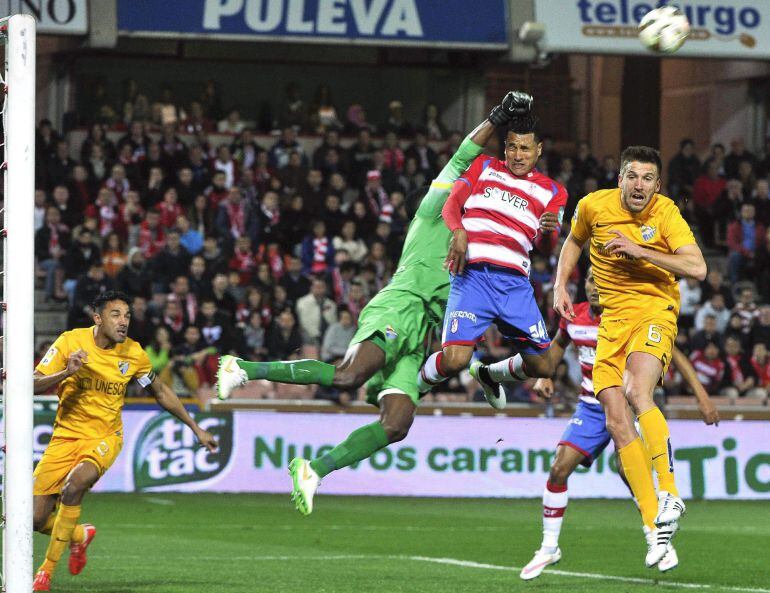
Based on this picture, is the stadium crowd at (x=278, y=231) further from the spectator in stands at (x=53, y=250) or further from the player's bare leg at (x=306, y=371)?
the player's bare leg at (x=306, y=371)

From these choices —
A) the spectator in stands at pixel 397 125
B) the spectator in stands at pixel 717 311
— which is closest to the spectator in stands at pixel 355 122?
the spectator in stands at pixel 397 125

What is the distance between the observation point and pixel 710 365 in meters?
21.2

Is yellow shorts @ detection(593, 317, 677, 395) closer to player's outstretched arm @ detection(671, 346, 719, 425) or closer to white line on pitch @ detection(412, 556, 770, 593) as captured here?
player's outstretched arm @ detection(671, 346, 719, 425)

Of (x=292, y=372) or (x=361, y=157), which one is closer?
(x=292, y=372)

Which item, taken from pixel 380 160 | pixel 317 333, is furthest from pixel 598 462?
pixel 380 160

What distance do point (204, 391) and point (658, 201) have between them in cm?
1119

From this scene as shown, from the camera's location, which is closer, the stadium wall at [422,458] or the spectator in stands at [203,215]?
Answer: the stadium wall at [422,458]

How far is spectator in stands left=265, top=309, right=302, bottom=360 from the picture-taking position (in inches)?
796

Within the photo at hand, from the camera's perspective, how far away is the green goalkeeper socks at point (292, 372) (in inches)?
362

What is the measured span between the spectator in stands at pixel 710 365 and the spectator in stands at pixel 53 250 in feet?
29.6

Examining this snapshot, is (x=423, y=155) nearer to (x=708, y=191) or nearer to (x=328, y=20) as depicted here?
(x=328, y=20)

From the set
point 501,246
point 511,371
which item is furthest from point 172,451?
point 501,246

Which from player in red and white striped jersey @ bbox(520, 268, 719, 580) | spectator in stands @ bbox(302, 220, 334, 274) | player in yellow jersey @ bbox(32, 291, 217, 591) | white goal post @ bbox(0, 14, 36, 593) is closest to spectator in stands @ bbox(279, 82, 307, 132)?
spectator in stands @ bbox(302, 220, 334, 274)

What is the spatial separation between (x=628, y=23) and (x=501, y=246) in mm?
16376
